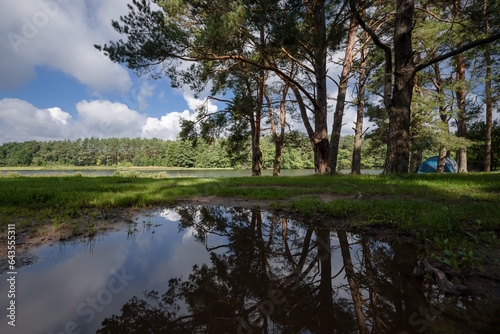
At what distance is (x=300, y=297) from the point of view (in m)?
1.56

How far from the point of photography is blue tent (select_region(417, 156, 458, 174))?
57.6 ft

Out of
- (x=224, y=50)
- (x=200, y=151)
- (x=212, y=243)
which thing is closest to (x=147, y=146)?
(x=200, y=151)

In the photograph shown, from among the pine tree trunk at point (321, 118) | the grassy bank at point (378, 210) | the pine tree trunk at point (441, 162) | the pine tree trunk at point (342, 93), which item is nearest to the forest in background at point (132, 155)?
the pine tree trunk at point (441, 162)

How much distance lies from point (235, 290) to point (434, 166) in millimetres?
23302

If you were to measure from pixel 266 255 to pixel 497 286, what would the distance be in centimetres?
180

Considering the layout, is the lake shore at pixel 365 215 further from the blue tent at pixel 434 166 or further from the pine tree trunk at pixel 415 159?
the blue tent at pixel 434 166

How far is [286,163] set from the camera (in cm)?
6650

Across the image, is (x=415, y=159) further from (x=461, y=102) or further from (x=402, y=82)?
(x=402, y=82)

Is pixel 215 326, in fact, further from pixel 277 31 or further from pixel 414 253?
pixel 277 31

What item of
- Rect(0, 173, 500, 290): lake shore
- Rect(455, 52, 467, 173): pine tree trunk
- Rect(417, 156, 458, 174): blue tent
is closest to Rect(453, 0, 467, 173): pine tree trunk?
Rect(455, 52, 467, 173): pine tree trunk

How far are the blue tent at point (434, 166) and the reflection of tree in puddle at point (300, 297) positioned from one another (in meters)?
21.4

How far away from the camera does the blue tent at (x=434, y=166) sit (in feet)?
57.6

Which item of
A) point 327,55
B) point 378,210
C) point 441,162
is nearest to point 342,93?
point 327,55

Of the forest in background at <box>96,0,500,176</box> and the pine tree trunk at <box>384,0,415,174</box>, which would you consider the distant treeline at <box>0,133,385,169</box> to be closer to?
the forest in background at <box>96,0,500,176</box>
